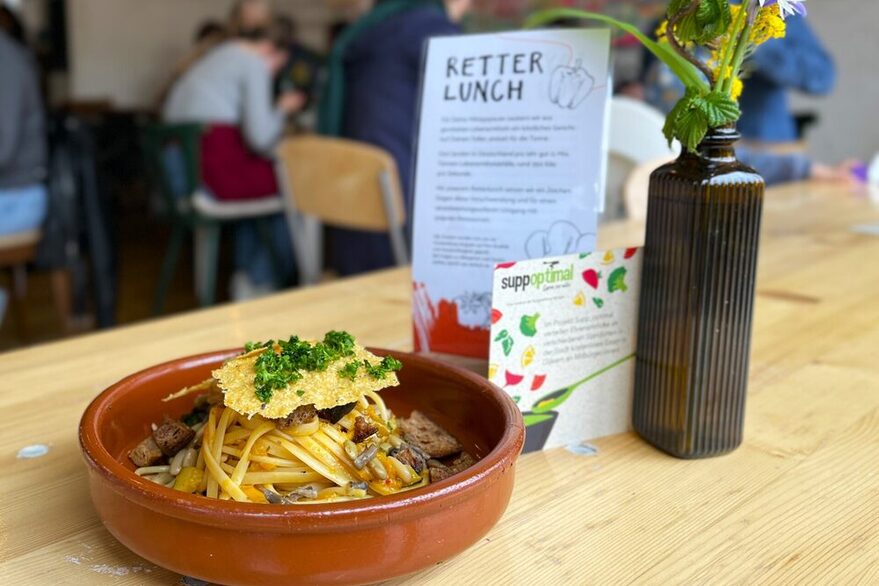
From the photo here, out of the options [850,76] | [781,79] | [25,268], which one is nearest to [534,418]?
[781,79]

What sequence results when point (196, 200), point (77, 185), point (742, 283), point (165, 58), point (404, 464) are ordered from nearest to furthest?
point (404, 464) → point (742, 283) → point (77, 185) → point (196, 200) → point (165, 58)

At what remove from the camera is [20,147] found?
2586 mm

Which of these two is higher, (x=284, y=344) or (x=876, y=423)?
(x=284, y=344)

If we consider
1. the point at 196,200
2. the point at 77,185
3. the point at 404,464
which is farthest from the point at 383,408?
the point at 196,200

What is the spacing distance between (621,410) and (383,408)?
24cm

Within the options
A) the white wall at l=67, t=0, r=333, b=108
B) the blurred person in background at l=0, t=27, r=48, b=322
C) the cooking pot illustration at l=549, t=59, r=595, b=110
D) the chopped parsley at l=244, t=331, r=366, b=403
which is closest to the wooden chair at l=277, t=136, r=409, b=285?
the blurred person in background at l=0, t=27, r=48, b=322

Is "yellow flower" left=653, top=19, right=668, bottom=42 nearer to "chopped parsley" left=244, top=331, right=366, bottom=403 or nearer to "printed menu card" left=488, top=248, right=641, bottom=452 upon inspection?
"printed menu card" left=488, top=248, right=641, bottom=452

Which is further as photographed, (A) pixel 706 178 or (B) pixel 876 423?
(B) pixel 876 423

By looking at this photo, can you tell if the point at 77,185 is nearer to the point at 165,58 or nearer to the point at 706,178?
the point at 706,178

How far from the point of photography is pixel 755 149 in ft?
9.09

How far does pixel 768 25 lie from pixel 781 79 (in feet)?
7.49

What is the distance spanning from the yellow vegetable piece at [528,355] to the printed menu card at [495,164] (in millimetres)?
125

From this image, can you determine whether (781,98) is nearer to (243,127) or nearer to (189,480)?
(243,127)

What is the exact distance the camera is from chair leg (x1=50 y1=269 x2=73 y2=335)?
2764mm
